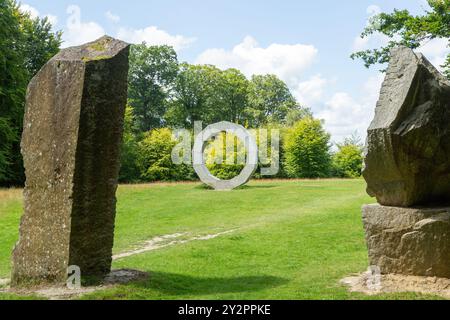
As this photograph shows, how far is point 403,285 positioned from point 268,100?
55321mm

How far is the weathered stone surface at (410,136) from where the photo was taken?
6746 mm

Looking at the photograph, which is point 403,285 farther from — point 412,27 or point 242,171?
point 242,171

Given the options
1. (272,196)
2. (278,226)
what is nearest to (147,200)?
(272,196)

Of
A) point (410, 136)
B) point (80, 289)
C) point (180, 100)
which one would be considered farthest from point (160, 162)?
point (410, 136)

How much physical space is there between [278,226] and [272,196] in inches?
336

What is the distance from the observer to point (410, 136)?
6715 mm

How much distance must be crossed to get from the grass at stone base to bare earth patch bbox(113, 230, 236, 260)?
0.34m

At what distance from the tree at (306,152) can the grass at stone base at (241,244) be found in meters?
17.9

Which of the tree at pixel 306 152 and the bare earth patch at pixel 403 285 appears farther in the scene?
the tree at pixel 306 152

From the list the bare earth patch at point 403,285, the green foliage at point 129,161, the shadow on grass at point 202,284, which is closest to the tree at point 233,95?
the green foliage at point 129,161

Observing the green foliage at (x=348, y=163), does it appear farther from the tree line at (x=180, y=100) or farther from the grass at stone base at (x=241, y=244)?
the grass at stone base at (x=241, y=244)

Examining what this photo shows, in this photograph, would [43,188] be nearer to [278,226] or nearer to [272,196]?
[278,226]
